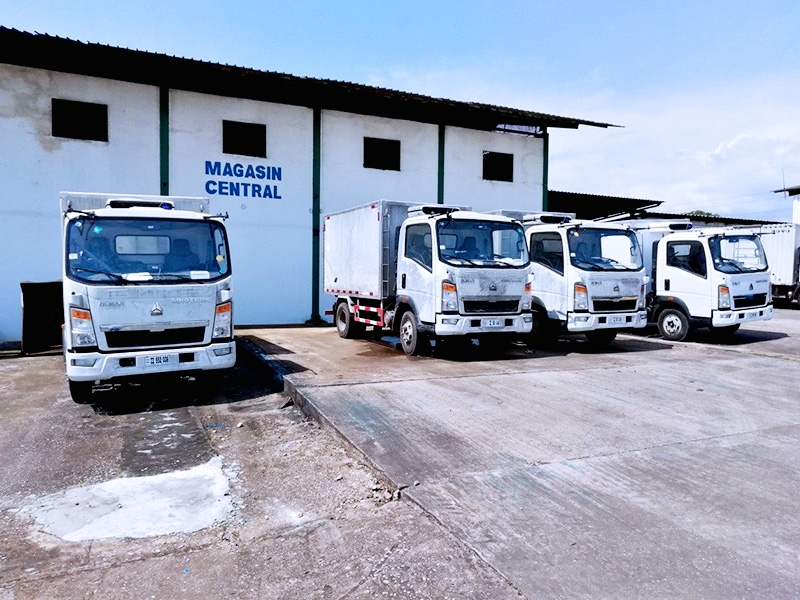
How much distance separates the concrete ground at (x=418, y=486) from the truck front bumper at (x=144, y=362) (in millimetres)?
514

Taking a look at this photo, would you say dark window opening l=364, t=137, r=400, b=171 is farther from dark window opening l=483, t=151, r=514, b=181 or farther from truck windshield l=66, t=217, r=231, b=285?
truck windshield l=66, t=217, r=231, b=285

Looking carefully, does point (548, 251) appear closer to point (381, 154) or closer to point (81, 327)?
point (381, 154)

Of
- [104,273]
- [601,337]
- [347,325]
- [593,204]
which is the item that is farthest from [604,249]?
[593,204]

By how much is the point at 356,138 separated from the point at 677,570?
49.0 feet

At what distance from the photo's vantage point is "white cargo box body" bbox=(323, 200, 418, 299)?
10.4 m

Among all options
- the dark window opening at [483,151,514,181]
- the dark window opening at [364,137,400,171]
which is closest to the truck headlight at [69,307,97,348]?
the dark window opening at [364,137,400,171]

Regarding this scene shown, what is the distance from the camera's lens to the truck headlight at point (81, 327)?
6.25 m

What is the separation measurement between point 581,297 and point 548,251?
126 cm

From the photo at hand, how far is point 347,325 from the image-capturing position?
40.2ft

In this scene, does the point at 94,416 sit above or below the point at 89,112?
below

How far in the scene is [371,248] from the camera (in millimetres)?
10688

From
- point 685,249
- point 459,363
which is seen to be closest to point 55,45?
point 459,363

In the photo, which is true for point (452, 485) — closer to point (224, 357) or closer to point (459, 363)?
point (224, 357)

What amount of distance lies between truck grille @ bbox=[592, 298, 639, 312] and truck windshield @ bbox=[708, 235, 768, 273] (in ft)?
6.98
